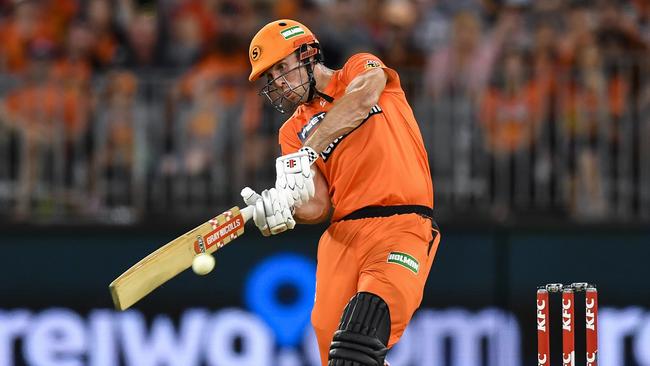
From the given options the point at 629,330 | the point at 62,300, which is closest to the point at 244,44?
the point at 62,300

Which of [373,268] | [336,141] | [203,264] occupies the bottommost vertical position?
[203,264]

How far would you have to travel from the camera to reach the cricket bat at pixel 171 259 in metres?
7.28

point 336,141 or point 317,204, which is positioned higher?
point 336,141

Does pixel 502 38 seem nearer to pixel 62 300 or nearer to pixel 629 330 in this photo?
pixel 629 330

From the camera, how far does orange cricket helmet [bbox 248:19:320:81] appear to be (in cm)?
783

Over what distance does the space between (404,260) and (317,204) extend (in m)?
0.82

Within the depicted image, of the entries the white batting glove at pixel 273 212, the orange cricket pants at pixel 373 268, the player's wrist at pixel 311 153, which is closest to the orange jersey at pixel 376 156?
the orange cricket pants at pixel 373 268

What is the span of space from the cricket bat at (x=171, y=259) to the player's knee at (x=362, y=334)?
88 cm

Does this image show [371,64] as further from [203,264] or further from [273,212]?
[203,264]

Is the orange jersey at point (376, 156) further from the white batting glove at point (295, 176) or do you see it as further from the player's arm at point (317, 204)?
the white batting glove at point (295, 176)

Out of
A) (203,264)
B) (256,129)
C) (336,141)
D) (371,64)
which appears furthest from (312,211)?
(256,129)

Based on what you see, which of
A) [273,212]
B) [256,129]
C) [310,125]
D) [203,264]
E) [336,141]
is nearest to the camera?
[203,264]

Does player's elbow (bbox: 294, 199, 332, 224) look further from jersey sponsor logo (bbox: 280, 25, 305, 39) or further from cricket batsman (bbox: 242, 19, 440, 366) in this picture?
jersey sponsor logo (bbox: 280, 25, 305, 39)

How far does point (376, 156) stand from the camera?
7.80 m
